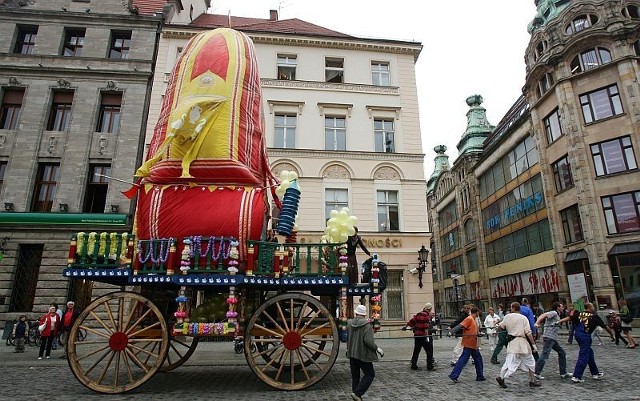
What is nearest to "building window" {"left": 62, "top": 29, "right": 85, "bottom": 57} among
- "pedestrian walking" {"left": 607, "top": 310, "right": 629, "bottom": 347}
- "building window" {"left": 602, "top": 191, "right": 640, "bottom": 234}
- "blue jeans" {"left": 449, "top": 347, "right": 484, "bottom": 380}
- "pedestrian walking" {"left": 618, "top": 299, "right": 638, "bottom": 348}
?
"blue jeans" {"left": 449, "top": 347, "right": 484, "bottom": 380}

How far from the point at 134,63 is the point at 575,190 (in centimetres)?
2633

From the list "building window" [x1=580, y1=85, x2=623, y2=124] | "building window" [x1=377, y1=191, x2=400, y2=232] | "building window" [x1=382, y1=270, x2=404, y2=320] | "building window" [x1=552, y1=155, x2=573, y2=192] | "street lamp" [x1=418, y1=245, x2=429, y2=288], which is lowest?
"building window" [x1=382, y1=270, x2=404, y2=320]

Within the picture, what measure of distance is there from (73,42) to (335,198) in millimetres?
15873

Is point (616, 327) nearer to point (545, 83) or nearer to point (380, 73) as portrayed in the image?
point (380, 73)

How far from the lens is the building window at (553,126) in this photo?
1043 inches

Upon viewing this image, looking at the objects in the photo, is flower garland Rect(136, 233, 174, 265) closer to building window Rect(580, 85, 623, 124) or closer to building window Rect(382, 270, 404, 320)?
building window Rect(382, 270, 404, 320)

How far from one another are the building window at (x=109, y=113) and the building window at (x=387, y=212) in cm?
1339

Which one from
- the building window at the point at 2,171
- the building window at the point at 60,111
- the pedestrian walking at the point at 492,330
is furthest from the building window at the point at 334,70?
the building window at the point at 2,171

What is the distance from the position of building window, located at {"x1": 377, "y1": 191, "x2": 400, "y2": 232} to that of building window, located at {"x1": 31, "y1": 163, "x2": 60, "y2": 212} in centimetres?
1506

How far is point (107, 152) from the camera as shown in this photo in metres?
18.6

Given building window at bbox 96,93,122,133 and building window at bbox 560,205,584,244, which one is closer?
building window at bbox 96,93,122,133

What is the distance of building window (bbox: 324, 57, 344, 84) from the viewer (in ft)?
69.9

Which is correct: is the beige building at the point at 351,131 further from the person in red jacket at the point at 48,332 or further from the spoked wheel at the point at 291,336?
the spoked wheel at the point at 291,336

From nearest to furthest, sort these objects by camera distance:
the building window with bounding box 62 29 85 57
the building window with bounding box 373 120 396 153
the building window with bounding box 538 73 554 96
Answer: the building window with bounding box 373 120 396 153, the building window with bounding box 62 29 85 57, the building window with bounding box 538 73 554 96
